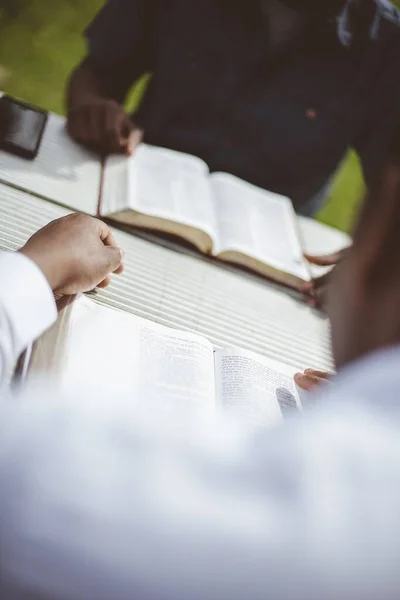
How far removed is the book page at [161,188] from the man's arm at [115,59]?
0.07 meters

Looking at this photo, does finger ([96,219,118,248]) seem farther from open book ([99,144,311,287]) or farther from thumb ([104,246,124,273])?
open book ([99,144,311,287])

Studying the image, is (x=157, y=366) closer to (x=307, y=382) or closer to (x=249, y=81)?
(x=307, y=382)

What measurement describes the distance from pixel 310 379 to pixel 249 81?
2.85ft

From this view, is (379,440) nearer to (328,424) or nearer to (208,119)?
(328,424)

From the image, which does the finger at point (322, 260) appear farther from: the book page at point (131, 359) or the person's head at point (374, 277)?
the person's head at point (374, 277)

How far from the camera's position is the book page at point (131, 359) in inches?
22.1

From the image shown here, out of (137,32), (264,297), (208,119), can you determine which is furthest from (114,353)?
(137,32)

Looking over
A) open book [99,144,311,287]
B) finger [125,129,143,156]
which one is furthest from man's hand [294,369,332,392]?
finger [125,129,143,156]

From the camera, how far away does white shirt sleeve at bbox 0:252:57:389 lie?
0.51 meters

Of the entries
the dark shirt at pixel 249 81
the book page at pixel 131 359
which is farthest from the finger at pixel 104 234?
the dark shirt at pixel 249 81

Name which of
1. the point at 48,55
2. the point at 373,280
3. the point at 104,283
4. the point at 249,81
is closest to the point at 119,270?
the point at 104,283

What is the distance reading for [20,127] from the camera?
0.96m

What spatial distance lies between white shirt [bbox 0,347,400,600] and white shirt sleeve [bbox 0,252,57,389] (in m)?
0.17

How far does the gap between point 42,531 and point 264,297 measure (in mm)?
663
